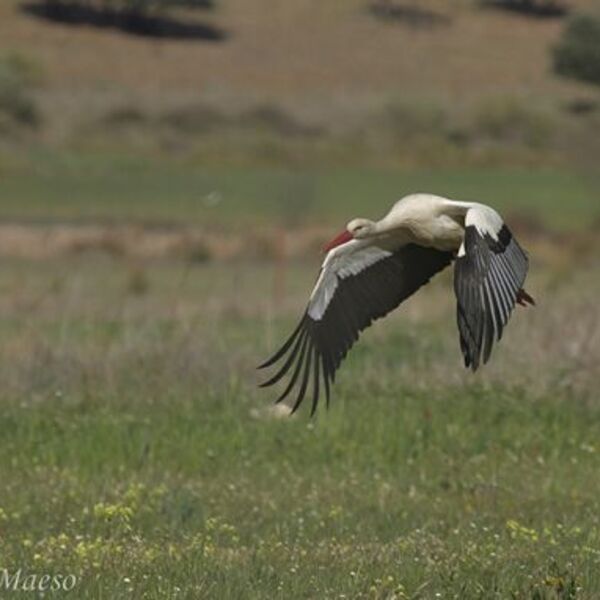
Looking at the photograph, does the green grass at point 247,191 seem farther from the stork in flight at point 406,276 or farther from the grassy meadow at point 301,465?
the stork in flight at point 406,276

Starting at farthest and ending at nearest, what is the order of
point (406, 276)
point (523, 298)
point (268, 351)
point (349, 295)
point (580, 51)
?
point (580, 51) < point (268, 351) < point (406, 276) < point (349, 295) < point (523, 298)

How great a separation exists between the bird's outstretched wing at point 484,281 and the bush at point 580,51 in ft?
165

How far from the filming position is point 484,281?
330 inches

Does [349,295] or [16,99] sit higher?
[349,295]

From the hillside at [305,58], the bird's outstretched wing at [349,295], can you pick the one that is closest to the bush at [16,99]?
the hillside at [305,58]

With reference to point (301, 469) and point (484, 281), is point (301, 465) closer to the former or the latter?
point (301, 469)

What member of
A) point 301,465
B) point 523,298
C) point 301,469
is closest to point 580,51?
point 301,465

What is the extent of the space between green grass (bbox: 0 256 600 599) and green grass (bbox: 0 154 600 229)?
2076 centimetres

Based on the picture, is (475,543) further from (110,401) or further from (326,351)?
(110,401)

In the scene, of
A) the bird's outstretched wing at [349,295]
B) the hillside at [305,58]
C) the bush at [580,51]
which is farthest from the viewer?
the hillside at [305,58]

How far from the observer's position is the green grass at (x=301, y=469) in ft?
24.4

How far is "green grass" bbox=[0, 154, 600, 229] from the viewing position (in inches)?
1462

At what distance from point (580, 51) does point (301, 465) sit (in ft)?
174

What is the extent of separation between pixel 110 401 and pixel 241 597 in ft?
18.7
